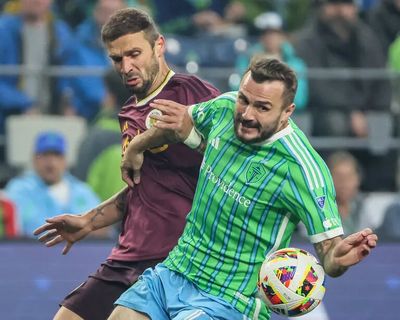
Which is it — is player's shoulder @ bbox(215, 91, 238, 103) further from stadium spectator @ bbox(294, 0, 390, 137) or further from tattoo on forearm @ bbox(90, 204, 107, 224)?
stadium spectator @ bbox(294, 0, 390, 137)

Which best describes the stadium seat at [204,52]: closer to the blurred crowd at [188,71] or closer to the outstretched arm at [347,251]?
the blurred crowd at [188,71]

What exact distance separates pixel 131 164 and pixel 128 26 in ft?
2.31

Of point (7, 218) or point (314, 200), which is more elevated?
point (314, 200)

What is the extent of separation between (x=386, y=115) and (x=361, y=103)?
31 centimetres

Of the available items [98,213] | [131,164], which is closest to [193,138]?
[131,164]

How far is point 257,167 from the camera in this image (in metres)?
6.28

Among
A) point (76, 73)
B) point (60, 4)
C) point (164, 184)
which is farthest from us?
point (60, 4)

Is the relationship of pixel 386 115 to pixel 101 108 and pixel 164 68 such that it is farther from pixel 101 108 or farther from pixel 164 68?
pixel 164 68

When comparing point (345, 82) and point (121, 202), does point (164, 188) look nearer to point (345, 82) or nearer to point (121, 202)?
point (121, 202)

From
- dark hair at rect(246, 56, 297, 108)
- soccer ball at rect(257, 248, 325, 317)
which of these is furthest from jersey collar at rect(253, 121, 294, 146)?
soccer ball at rect(257, 248, 325, 317)

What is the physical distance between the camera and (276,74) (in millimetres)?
6176

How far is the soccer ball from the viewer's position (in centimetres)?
605

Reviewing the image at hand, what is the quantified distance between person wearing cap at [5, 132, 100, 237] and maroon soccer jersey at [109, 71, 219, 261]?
3786 mm

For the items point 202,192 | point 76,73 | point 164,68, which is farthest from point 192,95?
point 76,73
